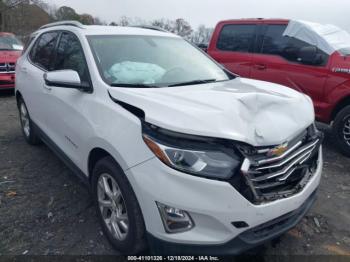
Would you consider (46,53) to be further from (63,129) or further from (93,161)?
(93,161)

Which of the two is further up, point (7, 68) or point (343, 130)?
point (343, 130)

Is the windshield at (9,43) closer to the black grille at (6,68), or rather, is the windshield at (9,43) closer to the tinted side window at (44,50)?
the black grille at (6,68)

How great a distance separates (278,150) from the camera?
81.7 inches

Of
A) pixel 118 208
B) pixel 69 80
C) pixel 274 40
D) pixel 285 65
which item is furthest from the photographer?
pixel 274 40

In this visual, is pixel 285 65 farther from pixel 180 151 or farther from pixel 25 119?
pixel 25 119

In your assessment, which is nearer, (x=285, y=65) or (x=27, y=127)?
(x=27, y=127)

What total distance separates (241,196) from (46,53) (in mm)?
3174

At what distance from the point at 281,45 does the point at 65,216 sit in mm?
4299

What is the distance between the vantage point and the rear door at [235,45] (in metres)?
5.76

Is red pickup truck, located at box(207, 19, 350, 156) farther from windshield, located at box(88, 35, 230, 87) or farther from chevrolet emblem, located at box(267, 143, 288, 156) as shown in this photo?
chevrolet emblem, located at box(267, 143, 288, 156)

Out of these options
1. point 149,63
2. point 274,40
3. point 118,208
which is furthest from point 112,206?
point 274,40

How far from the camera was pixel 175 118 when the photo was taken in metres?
2.04

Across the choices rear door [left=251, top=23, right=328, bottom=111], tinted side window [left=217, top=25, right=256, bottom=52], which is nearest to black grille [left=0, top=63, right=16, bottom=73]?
tinted side window [left=217, top=25, right=256, bottom=52]

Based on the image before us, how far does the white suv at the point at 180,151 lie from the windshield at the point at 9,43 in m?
7.59
